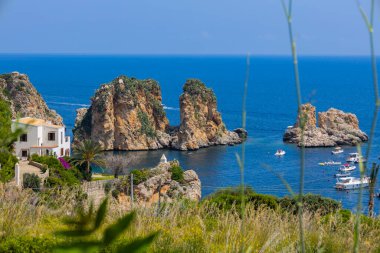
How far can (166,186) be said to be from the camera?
27.2 meters

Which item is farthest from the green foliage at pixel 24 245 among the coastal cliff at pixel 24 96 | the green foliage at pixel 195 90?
the green foliage at pixel 195 90

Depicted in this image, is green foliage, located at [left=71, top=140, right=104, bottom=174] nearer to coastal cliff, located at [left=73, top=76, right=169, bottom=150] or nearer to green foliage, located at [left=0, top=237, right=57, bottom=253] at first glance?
coastal cliff, located at [left=73, top=76, right=169, bottom=150]

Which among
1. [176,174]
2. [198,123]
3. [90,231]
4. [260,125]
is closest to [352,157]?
[198,123]

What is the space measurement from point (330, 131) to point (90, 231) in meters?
61.0

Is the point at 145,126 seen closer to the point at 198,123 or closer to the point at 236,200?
A: the point at 198,123

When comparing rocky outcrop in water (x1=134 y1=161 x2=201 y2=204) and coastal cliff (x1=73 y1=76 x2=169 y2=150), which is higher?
coastal cliff (x1=73 y1=76 x2=169 y2=150)

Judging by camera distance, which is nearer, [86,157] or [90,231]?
[90,231]

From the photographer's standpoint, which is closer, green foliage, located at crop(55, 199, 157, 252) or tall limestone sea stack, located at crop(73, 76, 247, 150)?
green foliage, located at crop(55, 199, 157, 252)

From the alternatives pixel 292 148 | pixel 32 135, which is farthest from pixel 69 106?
pixel 32 135

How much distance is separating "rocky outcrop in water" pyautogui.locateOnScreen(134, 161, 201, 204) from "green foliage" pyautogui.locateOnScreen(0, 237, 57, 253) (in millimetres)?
19979

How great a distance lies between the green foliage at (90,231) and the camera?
1.07 metres

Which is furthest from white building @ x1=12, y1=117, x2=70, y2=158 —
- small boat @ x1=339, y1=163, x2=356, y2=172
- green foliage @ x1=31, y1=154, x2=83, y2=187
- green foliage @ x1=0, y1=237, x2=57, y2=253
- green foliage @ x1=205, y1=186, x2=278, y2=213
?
green foliage @ x1=0, y1=237, x2=57, y2=253

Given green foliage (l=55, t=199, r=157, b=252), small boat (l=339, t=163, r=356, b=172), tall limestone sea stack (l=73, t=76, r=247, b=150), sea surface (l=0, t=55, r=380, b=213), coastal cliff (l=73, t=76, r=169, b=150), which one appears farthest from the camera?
tall limestone sea stack (l=73, t=76, r=247, b=150)

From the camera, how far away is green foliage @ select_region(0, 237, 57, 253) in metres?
4.93
